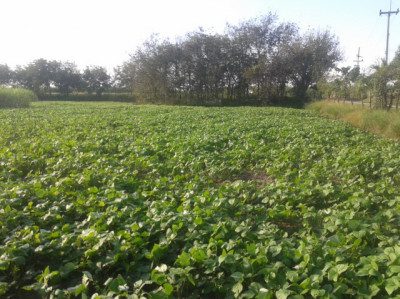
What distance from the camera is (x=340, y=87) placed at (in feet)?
79.2

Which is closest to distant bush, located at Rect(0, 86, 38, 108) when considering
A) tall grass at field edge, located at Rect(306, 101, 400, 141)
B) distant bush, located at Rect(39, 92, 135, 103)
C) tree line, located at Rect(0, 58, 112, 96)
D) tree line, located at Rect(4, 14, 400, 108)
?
tree line, located at Rect(4, 14, 400, 108)

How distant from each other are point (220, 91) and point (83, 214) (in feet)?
113

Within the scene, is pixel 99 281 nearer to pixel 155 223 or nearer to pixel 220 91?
pixel 155 223

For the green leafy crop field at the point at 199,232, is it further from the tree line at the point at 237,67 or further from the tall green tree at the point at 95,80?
the tall green tree at the point at 95,80

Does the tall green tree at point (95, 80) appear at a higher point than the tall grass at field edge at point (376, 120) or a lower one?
higher

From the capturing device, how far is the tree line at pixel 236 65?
32.2 meters

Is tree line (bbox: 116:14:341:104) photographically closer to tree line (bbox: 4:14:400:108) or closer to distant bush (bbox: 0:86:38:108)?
tree line (bbox: 4:14:400:108)

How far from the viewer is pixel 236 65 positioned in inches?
1395

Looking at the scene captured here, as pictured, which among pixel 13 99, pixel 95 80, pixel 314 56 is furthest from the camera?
pixel 95 80

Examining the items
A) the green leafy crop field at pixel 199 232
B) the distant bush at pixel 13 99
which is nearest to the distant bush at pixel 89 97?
the distant bush at pixel 13 99

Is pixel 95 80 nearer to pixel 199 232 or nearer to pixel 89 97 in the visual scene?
pixel 89 97

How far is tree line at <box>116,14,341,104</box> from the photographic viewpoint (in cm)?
3222

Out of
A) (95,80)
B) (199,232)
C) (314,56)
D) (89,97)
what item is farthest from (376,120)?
(95,80)

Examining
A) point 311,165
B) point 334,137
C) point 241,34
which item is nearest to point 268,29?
point 241,34
